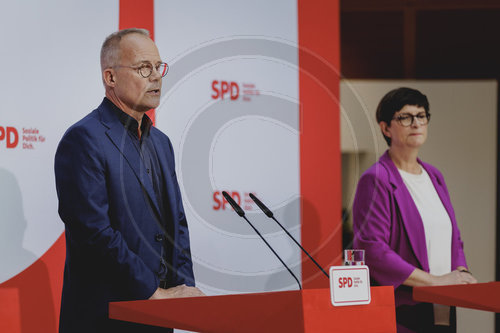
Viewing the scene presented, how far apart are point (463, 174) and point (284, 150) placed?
2240 millimetres

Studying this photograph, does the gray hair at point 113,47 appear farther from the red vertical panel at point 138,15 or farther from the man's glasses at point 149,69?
the red vertical panel at point 138,15

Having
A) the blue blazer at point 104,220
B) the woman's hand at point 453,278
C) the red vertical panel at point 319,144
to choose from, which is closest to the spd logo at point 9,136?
the blue blazer at point 104,220

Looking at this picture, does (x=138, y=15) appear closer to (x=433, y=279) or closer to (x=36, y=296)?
(x=36, y=296)

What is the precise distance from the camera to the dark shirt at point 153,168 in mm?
2184

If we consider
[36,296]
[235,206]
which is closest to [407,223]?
[235,206]

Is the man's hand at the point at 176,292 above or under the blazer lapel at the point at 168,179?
under

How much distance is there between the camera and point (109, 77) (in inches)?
89.1

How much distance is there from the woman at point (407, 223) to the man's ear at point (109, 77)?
115 cm

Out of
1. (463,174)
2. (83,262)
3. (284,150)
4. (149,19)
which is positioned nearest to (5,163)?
(83,262)

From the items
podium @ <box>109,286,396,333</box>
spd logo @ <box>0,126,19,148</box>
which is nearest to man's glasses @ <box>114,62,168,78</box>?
spd logo @ <box>0,126,19,148</box>

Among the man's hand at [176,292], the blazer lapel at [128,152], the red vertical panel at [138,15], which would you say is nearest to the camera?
the man's hand at [176,292]

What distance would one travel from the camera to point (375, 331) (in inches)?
64.7

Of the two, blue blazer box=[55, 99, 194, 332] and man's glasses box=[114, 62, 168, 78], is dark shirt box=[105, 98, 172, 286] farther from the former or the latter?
man's glasses box=[114, 62, 168, 78]

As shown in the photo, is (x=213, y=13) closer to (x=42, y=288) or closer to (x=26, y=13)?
(x=26, y=13)
